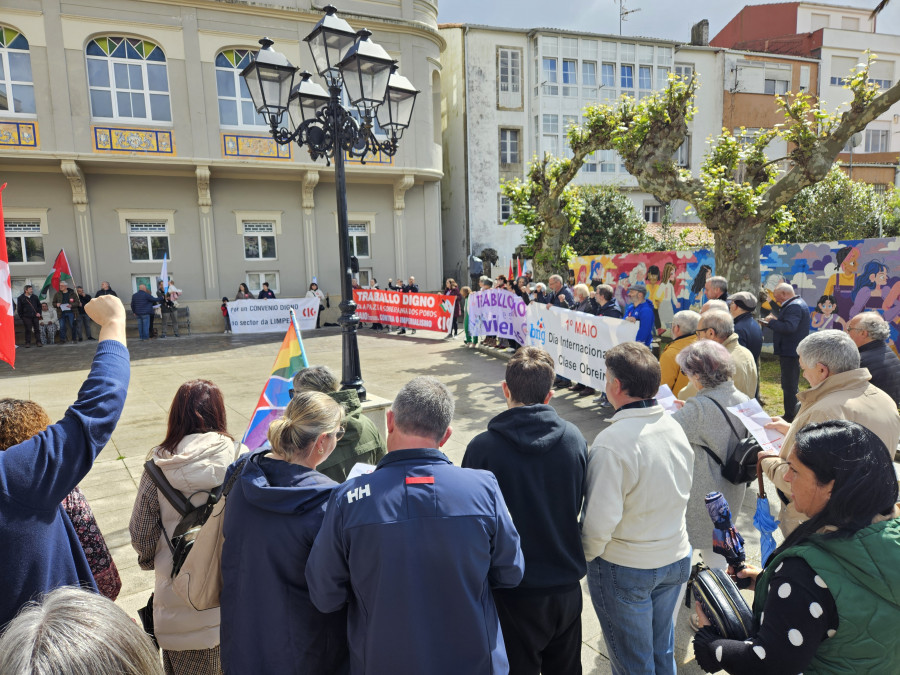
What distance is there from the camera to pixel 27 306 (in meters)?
15.6

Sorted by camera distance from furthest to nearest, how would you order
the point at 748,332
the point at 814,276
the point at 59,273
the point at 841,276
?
the point at 59,273 → the point at 814,276 → the point at 841,276 → the point at 748,332

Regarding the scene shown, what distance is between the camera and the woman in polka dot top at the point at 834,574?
58.6 inches

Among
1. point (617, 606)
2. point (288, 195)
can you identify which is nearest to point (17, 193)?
point (288, 195)

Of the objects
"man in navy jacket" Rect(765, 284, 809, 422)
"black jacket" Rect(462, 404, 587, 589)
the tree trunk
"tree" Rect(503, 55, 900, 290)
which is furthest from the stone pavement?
"tree" Rect(503, 55, 900, 290)

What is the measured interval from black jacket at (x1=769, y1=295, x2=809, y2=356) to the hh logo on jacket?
6186 mm

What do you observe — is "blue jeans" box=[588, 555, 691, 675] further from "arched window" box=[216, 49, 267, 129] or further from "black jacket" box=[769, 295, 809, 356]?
"arched window" box=[216, 49, 267, 129]

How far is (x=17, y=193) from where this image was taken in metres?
17.0

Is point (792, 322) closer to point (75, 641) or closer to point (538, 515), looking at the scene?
point (538, 515)

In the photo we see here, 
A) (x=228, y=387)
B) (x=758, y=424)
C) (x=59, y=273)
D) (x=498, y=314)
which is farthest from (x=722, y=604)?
(x=59, y=273)

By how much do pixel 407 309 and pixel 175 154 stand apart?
968 cm

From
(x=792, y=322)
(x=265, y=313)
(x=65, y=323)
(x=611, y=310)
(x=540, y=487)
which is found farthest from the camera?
(x=265, y=313)

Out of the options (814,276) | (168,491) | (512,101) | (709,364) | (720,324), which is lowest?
(168,491)

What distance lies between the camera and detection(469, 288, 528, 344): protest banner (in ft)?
36.7

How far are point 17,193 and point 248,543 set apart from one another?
20.6 meters
